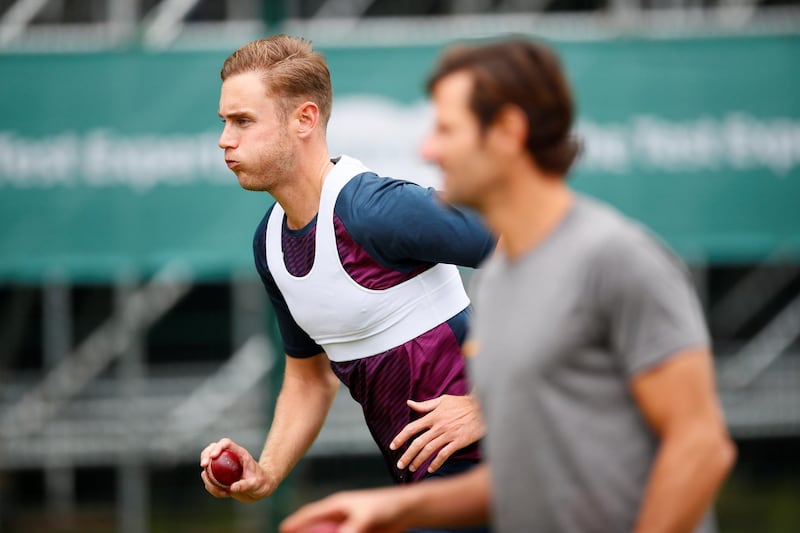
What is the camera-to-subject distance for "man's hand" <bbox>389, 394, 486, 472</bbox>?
135 inches

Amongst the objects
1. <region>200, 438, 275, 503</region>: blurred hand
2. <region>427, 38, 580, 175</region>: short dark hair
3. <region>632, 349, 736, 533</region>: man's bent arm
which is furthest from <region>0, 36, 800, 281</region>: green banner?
<region>632, 349, 736, 533</region>: man's bent arm

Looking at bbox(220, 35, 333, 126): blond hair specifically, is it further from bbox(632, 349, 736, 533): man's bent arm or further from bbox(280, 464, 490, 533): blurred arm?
bbox(632, 349, 736, 533): man's bent arm

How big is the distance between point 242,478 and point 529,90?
1.65 m

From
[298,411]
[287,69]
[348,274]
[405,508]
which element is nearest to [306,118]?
→ [287,69]

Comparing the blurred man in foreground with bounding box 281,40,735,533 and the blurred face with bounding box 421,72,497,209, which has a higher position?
the blurred face with bounding box 421,72,497,209

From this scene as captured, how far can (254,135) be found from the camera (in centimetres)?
359

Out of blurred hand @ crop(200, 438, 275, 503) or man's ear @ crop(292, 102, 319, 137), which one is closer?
blurred hand @ crop(200, 438, 275, 503)

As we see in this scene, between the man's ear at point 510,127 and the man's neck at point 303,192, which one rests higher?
the man's ear at point 510,127

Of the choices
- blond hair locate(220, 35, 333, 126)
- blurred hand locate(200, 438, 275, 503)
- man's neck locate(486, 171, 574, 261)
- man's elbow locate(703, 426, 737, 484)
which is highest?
blond hair locate(220, 35, 333, 126)

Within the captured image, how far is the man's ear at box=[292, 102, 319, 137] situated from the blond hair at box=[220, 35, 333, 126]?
0.02 m

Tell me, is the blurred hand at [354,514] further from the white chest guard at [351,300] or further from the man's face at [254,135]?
the man's face at [254,135]

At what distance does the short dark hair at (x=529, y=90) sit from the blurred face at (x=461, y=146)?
0.07ft

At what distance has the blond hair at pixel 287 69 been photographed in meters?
3.63

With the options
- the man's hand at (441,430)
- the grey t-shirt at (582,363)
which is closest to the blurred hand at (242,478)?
the man's hand at (441,430)
